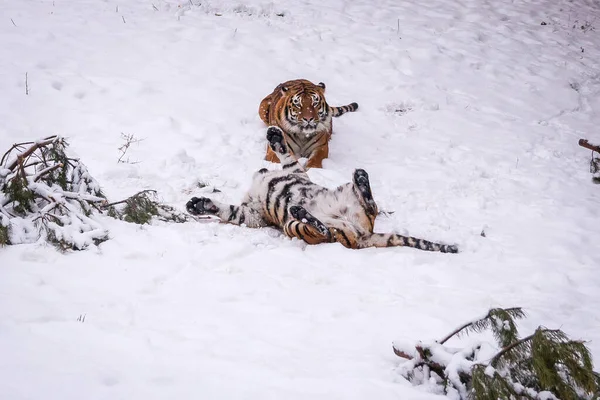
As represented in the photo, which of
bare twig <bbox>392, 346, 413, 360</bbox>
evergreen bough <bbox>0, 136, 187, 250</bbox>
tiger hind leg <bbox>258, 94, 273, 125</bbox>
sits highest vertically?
bare twig <bbox>392, 346, 413, 360</bbox>

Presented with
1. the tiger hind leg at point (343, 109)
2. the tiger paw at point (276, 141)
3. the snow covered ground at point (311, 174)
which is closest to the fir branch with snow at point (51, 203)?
the snow covered ground at point (311, 174)

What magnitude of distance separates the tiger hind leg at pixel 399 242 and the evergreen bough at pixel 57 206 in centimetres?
181

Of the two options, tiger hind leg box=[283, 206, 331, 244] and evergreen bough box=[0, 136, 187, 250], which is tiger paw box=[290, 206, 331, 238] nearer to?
tiger hind leg box=[283, 206, 331, 244]

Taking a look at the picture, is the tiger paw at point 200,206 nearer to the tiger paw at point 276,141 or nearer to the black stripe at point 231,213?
the black stripe at point 231,213

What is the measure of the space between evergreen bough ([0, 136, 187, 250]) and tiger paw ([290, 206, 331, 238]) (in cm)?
110

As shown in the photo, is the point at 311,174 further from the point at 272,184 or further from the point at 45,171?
the point at 45,171

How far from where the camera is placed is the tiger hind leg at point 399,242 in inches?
206

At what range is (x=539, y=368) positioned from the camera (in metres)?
2.51

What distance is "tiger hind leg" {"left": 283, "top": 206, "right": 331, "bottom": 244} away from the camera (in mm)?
5281

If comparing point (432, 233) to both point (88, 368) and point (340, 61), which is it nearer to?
point (88, 368)

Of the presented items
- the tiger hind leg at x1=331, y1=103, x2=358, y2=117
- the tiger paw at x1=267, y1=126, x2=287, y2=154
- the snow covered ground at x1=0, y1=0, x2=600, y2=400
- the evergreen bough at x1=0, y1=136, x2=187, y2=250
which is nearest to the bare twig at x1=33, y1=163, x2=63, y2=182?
the evergreen bough at x1=0, y1=136, x2=187, y2=250

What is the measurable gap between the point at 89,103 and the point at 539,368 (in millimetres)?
6684

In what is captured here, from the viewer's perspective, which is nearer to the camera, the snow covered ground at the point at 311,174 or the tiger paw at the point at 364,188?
the snow covered ground at the point at 311,174

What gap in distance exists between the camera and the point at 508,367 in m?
2.66
